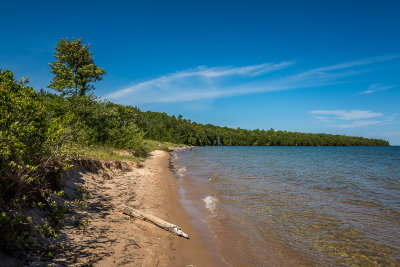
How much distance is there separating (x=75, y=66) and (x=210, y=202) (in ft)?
74.8

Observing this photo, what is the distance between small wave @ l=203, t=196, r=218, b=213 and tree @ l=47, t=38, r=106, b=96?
60.6 ft

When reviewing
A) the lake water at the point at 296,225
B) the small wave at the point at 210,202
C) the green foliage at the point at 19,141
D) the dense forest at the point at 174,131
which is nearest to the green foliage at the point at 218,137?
A: the dense forest at the point at 174,131

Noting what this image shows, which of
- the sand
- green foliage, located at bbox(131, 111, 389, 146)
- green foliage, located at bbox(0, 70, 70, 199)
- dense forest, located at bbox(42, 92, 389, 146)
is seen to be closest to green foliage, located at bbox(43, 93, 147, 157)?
dense forest, located at bbox(42, 92, 389, 146)

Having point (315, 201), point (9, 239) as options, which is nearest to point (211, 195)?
point (315, 201)

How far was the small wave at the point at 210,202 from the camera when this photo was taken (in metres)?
10.7

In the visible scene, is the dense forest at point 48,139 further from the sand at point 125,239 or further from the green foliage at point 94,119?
the sand at point 125,239

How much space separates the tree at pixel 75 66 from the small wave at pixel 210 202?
18.5 m

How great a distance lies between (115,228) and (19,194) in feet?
8.73

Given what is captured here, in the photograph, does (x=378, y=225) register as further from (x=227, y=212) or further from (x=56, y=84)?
(x=56, y=84)

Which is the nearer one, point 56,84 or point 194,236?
point 194,236

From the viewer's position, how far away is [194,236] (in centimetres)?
725

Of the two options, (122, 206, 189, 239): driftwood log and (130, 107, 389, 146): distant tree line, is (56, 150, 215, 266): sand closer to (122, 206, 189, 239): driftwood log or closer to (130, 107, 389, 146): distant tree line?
(122, 206, 189, 239): driftwood log

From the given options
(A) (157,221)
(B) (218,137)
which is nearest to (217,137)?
(B) (218,137)

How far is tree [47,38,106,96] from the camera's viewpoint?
23.2m
